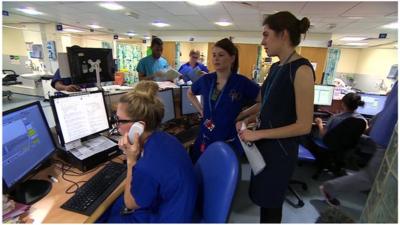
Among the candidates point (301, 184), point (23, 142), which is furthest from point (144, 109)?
point (301, 184)

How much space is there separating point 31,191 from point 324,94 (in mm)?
3715

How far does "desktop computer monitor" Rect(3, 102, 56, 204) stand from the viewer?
97 cm

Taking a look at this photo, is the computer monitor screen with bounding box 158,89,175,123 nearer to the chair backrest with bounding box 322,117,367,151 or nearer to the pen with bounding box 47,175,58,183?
the pen with bounding box 47,175,58,183

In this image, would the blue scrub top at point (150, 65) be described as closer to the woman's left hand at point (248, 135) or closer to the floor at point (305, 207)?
the floor at point (305, 207)

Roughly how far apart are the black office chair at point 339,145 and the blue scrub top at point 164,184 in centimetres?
212

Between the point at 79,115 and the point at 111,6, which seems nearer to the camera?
the point at 79,115

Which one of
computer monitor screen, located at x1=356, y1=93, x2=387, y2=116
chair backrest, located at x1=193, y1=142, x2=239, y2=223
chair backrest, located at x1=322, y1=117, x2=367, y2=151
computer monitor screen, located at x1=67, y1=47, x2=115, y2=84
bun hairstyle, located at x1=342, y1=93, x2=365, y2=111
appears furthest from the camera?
computer monitor screen, located at x1=356, y1=93, x2=387, y2=116

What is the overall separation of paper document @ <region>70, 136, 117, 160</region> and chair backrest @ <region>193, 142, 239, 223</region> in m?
0.64

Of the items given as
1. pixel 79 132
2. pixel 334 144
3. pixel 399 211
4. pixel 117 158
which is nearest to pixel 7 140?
pixel 79 132

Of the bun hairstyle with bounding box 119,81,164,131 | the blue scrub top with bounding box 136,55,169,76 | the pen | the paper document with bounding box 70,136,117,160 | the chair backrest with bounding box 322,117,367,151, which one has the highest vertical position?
the blue scrub top with bounding box 136,55,169,76

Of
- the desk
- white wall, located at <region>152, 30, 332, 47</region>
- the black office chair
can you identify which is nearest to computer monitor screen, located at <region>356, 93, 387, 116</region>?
the black office chair

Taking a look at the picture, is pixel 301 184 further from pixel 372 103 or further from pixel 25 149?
pixel 25 149

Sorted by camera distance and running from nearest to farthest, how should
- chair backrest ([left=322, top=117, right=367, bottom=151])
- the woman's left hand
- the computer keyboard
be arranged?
the computer keyboard, the woman's left hand, chair backrest ([left=322, top=117, right=367, bottom=151])

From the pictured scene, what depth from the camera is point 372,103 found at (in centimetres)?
330
